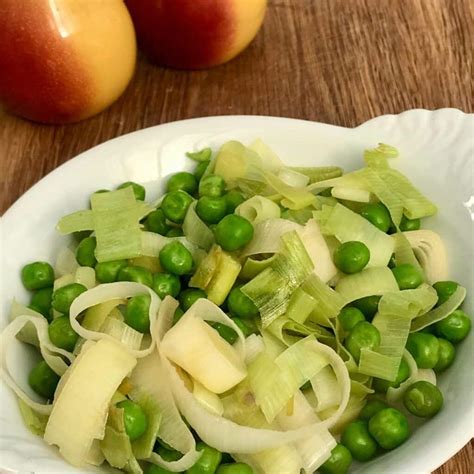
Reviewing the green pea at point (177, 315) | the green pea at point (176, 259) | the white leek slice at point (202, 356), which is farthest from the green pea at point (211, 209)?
the white leek slice at point (202, 356)

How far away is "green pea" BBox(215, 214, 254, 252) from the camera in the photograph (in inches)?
57.4

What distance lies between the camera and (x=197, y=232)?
157cm

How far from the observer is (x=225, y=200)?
1599mm

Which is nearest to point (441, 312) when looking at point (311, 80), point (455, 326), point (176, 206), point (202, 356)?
point (455, 326)

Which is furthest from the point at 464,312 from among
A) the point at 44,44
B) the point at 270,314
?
the point at 44,44

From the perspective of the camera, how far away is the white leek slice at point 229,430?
1.23 meters

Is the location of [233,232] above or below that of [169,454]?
above

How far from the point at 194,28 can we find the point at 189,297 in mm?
955

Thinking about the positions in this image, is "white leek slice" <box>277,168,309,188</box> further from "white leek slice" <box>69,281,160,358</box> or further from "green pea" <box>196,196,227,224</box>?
"white leek slice" <box>69,281,160,358</box>

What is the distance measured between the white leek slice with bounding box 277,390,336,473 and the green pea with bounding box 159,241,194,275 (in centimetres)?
34

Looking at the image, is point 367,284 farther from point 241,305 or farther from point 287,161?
point 287,161

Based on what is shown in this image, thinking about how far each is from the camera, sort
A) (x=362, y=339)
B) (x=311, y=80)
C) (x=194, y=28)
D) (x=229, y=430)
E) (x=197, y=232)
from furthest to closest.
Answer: (x=311, y=80), (x=194, y=28), (x=197, y=232), (x=362, y=339), (x=229, y=430)

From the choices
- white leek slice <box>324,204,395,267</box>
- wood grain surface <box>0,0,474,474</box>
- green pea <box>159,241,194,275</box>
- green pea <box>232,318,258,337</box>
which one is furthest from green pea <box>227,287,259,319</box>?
wood grain surface <box>0,0,474,474</box>

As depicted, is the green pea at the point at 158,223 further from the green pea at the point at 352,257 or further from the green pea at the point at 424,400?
the green pea at the point at 424,400
